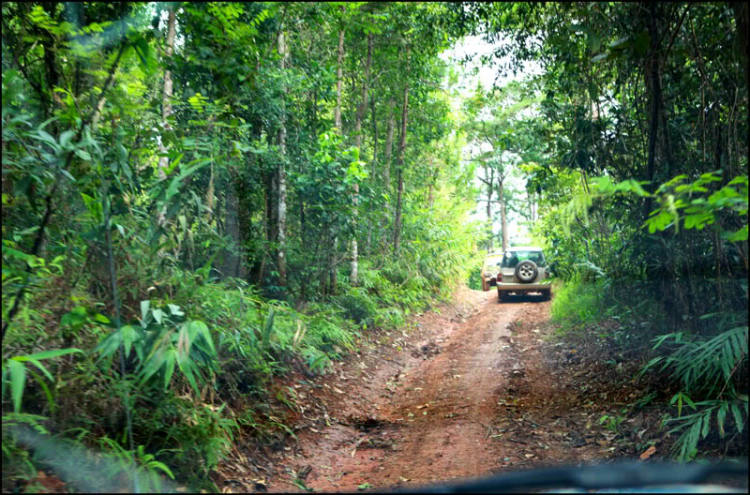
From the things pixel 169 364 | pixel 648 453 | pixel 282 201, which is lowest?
pixel 648 453

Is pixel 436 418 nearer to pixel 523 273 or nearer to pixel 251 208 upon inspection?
pixel 251 208

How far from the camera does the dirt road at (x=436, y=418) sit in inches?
197

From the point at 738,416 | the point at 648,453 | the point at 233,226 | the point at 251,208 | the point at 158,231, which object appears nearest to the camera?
the point at 738,416

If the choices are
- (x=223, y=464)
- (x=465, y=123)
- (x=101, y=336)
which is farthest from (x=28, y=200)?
(x=465, y=123)

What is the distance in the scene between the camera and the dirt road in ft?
16.4

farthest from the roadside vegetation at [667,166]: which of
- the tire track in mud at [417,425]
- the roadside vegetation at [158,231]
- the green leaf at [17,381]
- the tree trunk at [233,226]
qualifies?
the tree trunk at [233,226]

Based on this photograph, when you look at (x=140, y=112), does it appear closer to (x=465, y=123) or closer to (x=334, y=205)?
(x=334, y=205)

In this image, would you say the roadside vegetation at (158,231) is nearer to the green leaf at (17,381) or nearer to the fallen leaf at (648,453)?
the green leaf at (17,381)

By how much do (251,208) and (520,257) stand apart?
11.3 m

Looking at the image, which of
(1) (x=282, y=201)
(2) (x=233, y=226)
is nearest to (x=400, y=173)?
(1) (x=282, y=201)

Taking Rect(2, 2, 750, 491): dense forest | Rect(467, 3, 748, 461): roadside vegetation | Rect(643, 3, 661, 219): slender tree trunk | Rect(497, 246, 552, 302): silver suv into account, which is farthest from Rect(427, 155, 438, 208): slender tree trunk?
Rect(643, 3, 661, 219): slender tree trunk

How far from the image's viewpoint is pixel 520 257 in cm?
1806

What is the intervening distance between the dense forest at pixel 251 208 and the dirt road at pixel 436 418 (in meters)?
0.58

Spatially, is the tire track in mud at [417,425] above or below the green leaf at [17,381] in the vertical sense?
below
